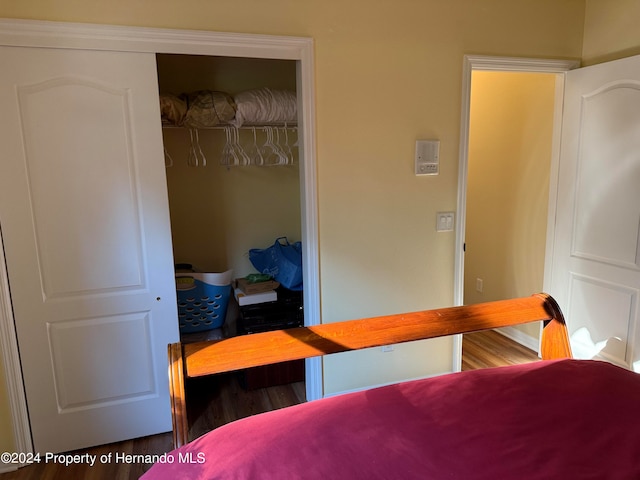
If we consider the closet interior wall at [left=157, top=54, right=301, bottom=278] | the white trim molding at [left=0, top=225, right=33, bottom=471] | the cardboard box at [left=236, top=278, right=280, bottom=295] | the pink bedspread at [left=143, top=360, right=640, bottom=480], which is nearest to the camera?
the pink bedspread at [left=143, top=360, right=640, bottom=480]

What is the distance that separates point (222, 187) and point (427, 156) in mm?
1522

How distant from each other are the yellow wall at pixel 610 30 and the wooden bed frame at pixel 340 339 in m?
1.81

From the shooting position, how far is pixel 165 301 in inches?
89.1

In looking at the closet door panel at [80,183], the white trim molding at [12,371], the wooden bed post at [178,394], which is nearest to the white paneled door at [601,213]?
the wooden bed post at [178,394]

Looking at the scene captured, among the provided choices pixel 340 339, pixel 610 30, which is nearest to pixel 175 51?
pixel 340 339

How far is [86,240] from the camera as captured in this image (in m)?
2.10

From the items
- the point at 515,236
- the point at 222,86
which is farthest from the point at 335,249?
the point at 515,236

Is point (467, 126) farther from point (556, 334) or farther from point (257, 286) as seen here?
point (257, 286)

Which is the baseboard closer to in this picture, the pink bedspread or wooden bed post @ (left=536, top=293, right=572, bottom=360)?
wooden bed post @ (left=536, top=293, right=572, bottom=360)

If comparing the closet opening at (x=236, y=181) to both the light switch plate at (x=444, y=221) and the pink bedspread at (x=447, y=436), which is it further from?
the pink bedspread at (x=447, y=436)

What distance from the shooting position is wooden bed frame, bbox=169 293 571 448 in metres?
1.31

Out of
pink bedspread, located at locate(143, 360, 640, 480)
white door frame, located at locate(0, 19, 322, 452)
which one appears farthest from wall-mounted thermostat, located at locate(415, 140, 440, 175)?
pink bedspread, located at locate(143, 360, 640, 480)

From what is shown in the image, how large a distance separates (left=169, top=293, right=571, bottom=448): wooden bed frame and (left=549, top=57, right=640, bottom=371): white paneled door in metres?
1.14

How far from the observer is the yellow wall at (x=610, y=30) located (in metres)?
2.43
